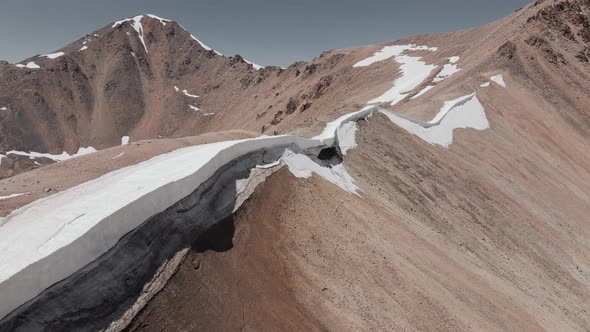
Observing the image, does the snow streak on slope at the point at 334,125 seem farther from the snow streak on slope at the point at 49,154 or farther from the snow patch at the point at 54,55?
the snow patch at the point at 54,55

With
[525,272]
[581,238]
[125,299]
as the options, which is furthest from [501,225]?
[125,299]

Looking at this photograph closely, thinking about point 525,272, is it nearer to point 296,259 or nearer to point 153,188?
point 296,259

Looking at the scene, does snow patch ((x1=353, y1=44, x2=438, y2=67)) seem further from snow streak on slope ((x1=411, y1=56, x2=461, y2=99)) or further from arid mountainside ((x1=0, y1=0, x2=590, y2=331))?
arid mountainside ((x1=0, y1=0, x2=590, y2=331))

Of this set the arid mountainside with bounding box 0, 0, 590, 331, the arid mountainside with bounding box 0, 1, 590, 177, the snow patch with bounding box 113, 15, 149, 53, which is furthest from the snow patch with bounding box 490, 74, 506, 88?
the snow patch with bounding box 113, 15, 149, 53

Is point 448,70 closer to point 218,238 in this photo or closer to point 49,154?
point 218,238

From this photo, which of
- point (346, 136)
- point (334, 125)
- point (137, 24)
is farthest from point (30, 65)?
point (346, 136)

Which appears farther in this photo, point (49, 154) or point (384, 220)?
point (49, 154)
